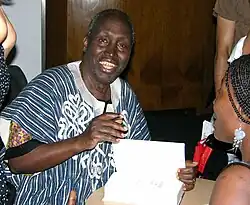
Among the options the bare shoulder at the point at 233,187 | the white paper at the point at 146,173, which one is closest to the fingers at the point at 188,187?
the white paper at the point at 146,173

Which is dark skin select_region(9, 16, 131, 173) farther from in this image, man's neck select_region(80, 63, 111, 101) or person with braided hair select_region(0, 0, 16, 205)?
person with braided hair select_region(0, 0, 16, 205)

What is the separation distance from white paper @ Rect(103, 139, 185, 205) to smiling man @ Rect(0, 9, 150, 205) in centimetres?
12

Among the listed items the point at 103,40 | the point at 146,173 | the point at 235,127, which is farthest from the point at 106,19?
the point at 235,127

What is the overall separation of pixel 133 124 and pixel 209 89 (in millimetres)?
4361

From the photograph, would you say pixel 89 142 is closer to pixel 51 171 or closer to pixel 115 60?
pixel 51 171

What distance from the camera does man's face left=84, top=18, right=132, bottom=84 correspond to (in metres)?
2.73

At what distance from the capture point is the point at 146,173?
2.28 meters

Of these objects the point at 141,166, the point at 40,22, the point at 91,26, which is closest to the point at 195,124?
the point at 40,22

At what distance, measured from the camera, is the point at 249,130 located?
1915 millimetres

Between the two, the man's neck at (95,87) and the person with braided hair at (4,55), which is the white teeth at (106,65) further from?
the person with braided hair at (4,55)

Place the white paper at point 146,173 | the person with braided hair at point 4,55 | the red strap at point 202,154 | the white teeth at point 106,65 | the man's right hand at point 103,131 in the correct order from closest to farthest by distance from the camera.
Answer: the person with braided hair at point 4,55
the white paper at point 146,173
the man's right hand at point 103,131
the white teeth at point 106,65
the red strap at point 202,154

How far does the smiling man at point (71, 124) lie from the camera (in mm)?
2496

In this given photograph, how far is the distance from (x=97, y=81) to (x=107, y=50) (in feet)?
0.50

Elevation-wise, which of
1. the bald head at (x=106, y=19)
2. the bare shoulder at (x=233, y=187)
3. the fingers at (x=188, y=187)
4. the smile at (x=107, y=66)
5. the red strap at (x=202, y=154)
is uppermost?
the bald head at (x=106, y=19)
